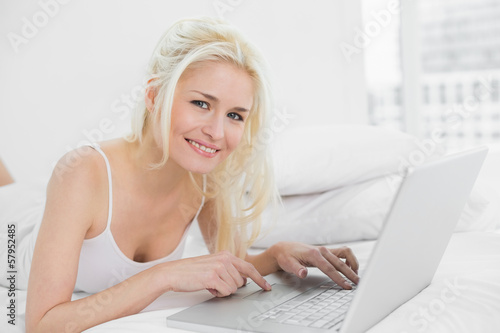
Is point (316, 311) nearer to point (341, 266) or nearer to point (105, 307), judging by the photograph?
point (341, 266)

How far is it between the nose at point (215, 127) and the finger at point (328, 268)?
11.6 inches

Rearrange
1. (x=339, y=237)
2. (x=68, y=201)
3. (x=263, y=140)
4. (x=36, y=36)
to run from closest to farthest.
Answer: (x=68, y=201), (x=263, y=140), (x=339, y=237), (x=36, y=36)

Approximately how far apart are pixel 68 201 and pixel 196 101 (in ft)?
1.01

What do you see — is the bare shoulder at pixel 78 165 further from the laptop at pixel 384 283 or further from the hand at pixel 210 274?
the laptop at pixel 384 283

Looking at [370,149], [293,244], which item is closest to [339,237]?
[370,149]

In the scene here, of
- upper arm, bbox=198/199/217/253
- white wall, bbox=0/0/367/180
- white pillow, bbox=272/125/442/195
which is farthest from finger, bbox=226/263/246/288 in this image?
white wall, bbox=0/0/367/180

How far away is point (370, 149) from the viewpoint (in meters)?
1.59

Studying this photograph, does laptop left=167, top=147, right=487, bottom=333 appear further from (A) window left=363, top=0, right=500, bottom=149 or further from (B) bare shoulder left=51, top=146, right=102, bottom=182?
(A) window left=363, top=0, right=500, bottom=149

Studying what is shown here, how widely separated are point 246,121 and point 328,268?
0.42 m

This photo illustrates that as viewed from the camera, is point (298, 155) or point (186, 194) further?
point (298, 155)

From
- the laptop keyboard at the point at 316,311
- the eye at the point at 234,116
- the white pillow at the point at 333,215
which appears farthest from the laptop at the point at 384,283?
the white pillow at the point at 333,215

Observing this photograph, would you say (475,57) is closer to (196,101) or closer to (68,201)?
(196,101)

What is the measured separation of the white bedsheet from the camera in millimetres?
768

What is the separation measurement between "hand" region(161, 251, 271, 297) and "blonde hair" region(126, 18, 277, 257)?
276 mm
